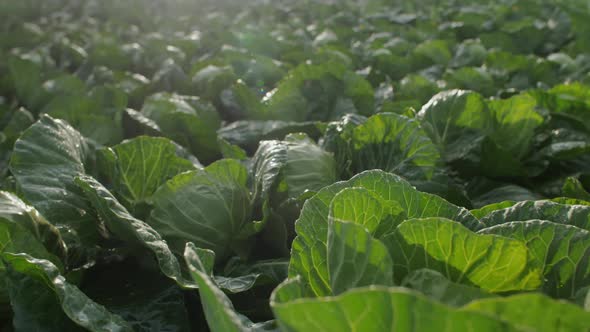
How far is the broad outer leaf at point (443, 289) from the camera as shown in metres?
1.04

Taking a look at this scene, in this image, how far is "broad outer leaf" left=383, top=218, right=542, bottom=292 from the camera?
1.09 meters

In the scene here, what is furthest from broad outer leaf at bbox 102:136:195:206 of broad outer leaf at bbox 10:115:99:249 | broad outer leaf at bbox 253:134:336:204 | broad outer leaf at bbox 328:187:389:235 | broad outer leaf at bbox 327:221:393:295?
broad outer leaf at bbox 327:221:393:295

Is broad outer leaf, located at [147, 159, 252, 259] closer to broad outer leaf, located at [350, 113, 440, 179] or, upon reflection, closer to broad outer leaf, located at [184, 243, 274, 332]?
broad outer leaf, located at [350, 113, 440, 179]

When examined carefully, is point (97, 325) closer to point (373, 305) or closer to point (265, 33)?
point (373, 305)

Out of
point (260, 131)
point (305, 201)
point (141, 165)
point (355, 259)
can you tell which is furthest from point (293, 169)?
point (355, 259)

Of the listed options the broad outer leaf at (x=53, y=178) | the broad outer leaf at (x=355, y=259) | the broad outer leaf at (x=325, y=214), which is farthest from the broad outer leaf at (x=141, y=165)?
the broad outer leaf at (x=355, y=259)

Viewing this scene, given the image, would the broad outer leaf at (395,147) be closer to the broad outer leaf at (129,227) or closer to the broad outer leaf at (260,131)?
the broad outer leaf at (260,131)

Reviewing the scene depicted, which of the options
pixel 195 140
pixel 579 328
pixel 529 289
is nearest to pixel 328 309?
pixel 579 328

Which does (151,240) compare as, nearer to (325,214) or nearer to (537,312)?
(325,214)

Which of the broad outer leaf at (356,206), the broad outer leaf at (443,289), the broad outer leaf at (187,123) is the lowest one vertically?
the broad outer leaf at (187,123)

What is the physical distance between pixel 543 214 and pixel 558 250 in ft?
0.55

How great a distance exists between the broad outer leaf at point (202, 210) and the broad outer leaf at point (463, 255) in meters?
0.84

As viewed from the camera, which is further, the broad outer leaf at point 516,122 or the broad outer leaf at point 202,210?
the broad outer leaf at point 516,122

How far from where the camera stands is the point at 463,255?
112 centimetres
